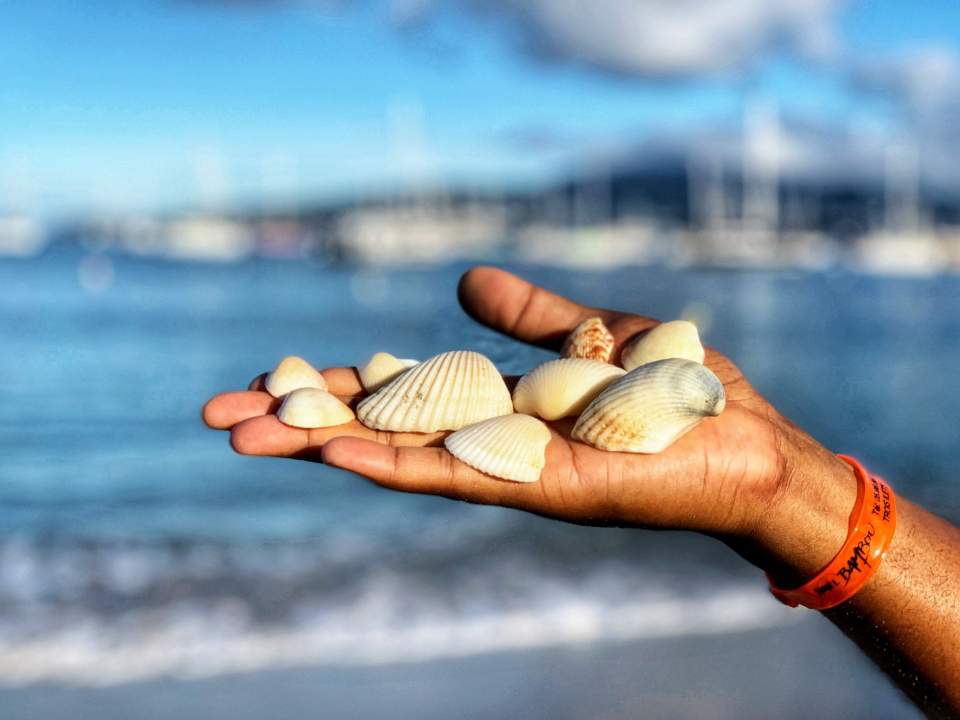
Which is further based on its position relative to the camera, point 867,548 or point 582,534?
point 582,534

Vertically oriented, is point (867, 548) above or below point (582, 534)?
above

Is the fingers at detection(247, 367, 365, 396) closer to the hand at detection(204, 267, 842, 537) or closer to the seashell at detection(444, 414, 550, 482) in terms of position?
the hand at detection(204, 267, 842, 537)

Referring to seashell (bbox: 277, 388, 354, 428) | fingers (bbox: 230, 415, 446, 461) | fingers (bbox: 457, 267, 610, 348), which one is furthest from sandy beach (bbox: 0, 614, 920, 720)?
fingers (bbox: 230, 415, 446, 461)

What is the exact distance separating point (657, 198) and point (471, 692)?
79.8 metres

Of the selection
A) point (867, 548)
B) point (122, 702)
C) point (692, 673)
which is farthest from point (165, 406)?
point (867, 548)

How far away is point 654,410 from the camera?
8.79 ft

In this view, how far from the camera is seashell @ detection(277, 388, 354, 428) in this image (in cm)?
278

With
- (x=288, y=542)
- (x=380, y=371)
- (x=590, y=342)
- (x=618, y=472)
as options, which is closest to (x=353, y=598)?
(x=288, y=542)

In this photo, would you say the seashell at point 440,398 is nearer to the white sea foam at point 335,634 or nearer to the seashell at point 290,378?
the seashell at point 290,378

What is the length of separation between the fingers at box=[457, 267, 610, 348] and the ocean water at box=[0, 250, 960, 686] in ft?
0.55

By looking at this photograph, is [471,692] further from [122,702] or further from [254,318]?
[254,318]

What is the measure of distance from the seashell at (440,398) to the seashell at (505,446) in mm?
187

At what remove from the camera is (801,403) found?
60.0 feet

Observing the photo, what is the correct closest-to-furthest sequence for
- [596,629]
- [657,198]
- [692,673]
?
[692,673]
[596,629]
[657,198]
